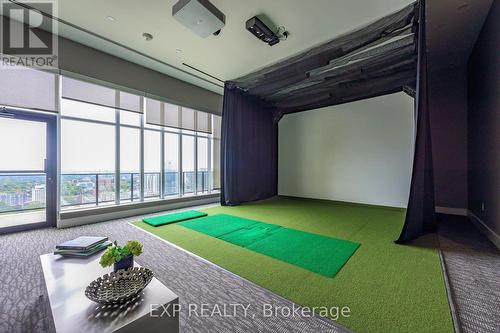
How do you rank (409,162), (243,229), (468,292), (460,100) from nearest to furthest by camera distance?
(468,292) < (243,229) < (460,100) < (409,162)

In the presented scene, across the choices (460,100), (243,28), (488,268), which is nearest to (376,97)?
(460,100)

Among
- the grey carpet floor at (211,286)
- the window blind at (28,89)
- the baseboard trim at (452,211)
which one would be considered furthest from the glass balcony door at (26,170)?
the baseboard trim at (452,211)

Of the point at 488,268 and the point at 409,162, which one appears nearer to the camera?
the point at 488,268

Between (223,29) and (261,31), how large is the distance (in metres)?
0.65

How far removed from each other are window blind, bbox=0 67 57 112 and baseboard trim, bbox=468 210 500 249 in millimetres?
6987

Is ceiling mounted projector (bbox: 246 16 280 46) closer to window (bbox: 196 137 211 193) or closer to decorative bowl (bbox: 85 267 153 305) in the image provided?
decorative bowl (bbox: 85 267 153 305)

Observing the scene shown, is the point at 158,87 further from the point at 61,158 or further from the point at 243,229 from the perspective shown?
the point at 243,229

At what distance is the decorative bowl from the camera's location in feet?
3.48

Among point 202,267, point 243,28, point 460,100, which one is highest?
point 243,28

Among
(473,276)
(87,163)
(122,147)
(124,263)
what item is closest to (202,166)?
(122,147)

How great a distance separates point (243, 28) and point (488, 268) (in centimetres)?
436

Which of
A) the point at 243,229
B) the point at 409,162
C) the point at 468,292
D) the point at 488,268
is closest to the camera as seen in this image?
the point at 468,292

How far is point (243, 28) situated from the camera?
3.21 metres

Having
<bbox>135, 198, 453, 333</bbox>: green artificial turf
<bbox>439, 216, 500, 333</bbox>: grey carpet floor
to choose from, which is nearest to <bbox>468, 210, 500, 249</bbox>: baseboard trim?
<bbox>439, 216, 500, 333</bbox>: grey carpet floor
